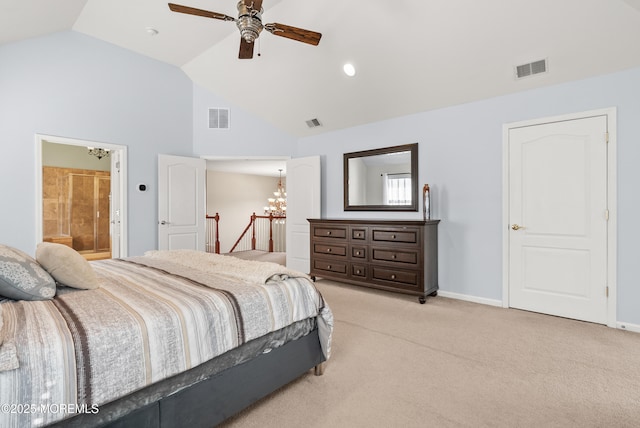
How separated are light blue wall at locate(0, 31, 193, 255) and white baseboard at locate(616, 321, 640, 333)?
5.79m

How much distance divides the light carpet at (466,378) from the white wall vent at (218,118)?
3936mm

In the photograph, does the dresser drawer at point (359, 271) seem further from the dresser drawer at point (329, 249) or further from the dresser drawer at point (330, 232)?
the dresser drawer at point (330, 232)

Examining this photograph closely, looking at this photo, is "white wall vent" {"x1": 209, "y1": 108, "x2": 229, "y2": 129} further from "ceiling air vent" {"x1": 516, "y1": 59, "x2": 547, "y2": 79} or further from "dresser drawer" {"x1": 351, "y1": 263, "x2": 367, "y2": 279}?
Result: "ceiling air vent" {"x1": 516, "y1": 59, "x2": 547, "y2": 79}

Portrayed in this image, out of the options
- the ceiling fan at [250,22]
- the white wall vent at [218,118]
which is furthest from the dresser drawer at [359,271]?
the white wall vent at [218,118]

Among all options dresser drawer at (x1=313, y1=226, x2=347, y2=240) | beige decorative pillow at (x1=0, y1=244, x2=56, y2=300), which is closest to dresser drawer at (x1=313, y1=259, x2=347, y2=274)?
dresser drawer at (x1=313, y1=226, x2=347, y2=240)

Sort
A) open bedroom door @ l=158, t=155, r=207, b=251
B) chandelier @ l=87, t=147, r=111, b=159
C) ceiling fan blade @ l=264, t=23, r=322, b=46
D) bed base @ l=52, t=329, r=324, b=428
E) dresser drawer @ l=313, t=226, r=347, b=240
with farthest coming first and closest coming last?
chandelier @ l=87, t=147, r=111, b=159 < open bedroom door @ l=158, t=155, r=207, b=251 < dresser drawer @ l=313, t=226, r=347, b=240 < ceiling fan blade @ l=264, t=23, r=322, b=46 < bed base @ l=52, t=329, r=324, b=428

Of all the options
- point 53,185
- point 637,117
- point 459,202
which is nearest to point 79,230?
point 53,185

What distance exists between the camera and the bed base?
1.30 meters

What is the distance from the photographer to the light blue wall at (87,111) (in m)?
3.73

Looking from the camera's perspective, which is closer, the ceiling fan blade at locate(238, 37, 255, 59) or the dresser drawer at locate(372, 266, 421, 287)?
the ceiling fan blade at locate(238, 37, 255, 59)

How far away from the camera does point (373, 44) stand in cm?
355

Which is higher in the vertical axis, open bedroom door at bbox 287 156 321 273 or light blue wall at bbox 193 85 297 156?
light blue wall at bbox 193 85 297 156

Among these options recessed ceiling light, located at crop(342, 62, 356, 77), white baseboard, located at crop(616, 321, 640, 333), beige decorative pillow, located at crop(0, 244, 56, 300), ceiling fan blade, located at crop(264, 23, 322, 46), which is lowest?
white baseboard, located at crop(616, 321, 640, 333)

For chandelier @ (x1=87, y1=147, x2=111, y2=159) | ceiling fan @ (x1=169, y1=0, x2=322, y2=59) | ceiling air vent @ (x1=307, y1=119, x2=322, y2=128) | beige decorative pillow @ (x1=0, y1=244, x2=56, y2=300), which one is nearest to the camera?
beige decorative pillow @ (x1=0, y1=244, x2=56, y2=300)
